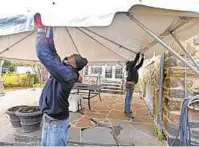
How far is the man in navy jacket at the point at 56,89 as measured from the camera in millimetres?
2406

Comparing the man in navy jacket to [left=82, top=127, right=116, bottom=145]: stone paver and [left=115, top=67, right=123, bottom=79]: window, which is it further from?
[left=115, top=67, right=123, bottom=79]: window

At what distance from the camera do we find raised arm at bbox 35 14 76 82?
7.77 feet

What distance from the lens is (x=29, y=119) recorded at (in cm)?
453

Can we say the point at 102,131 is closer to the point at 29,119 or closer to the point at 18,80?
the point at 29,119

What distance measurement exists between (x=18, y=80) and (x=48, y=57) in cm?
1515

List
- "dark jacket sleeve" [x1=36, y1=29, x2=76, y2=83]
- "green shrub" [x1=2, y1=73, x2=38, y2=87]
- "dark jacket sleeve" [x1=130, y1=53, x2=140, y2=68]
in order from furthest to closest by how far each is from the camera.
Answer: "green shrub" [x1=2, y1=73, x2=38, y2=87]
"dark jacket sleeve" [x1=130, y1=53, x2=140, y2=68]
"dark jacket sleeve" [x1=36, y1=29, x2=76, y2=83]

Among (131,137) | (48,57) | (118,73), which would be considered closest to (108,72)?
(118,73)

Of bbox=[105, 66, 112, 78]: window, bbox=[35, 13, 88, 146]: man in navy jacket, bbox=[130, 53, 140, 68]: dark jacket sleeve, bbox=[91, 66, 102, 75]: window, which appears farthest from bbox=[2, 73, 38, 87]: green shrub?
bbox=[35, 13, 88, 146]: man in navy jacket

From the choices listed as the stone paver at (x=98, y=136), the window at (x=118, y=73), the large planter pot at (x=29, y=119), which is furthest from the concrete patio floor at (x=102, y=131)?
the window at (x=118, y=73)

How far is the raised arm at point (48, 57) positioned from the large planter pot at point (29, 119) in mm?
2232

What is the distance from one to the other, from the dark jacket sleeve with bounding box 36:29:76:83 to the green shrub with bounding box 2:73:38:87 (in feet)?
49.5

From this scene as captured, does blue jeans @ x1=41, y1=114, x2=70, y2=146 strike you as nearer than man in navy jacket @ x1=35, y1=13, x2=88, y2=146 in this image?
No

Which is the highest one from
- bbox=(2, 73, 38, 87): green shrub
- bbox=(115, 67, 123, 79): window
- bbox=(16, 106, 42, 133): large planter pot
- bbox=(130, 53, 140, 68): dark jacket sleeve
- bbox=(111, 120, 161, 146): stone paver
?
bbox=(130, 53, 140, 68): dark jacket sleeve

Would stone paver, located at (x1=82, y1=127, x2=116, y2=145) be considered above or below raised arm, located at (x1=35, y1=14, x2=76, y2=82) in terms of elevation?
below
